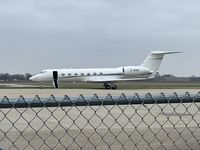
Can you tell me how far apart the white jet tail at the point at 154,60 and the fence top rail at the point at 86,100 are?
175 ft

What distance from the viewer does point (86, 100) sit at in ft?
13.0

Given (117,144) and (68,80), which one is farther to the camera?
(68,80)

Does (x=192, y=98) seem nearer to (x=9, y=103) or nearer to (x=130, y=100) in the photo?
(x=130, y=100)

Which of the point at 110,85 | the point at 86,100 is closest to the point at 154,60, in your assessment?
the point at 110,85

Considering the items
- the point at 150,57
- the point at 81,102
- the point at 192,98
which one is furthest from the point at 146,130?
the point at 150,57

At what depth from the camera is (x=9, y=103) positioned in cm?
369

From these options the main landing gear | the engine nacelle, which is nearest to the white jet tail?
the engine nacelle

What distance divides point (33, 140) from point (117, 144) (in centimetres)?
178

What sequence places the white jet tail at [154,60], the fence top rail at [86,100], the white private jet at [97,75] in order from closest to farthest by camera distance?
the fence top rail at [86,100] → the white private jet at [97,75] → the white jet tail at [154,60]

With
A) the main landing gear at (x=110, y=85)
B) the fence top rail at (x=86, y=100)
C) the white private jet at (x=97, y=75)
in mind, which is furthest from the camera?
the white private jet at (x=97, y=75)

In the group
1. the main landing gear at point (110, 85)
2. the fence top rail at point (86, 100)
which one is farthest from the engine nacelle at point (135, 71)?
the fence top rail at point (86, 100)

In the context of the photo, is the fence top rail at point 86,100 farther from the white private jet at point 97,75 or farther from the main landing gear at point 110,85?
the white private jet at point 97,75

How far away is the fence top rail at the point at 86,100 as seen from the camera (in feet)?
12.3

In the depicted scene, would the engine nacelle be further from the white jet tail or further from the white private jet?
the white jet tail
